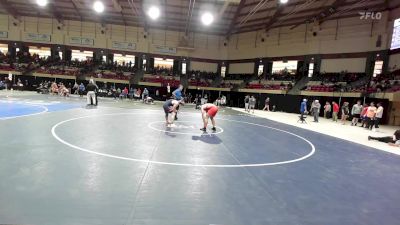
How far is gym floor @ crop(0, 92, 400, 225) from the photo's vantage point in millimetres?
4027

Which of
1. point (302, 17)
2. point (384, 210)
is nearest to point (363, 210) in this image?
point (384, 210)

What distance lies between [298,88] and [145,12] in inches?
761

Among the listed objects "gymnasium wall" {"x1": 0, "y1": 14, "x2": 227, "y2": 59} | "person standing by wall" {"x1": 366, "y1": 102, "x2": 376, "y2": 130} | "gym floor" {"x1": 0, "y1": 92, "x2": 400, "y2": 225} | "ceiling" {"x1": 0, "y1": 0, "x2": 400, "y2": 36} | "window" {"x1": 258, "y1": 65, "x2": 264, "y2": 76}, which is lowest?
"gym floor" {"x1": 0, "y1": 92, "x2": 400, "y2": 225}

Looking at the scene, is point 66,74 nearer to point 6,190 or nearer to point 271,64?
point 271,64

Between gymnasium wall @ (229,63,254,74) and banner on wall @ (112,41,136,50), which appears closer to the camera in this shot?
gymnasium wall @ (229,63,254,74)

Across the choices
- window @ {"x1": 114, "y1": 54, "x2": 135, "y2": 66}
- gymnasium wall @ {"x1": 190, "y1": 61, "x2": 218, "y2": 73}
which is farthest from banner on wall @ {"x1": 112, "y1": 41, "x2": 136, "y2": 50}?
gymnasium wall @ {"x1": 190, "y1": 61, "x2": 218, "y2": 73}

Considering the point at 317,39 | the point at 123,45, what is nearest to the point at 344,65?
the point at 317,39

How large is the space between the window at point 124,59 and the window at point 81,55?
348 cm

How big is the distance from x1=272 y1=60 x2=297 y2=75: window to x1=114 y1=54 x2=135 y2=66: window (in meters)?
19.4

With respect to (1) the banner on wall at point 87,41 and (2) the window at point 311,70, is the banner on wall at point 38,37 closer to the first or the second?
(1) the banner on wall at point 87,41

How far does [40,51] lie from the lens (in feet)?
135

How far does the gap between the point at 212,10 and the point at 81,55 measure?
20.3m

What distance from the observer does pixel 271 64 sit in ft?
124

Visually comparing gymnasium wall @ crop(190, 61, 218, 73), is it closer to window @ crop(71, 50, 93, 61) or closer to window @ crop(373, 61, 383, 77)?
window @ crop(71, 50, 93, 61)
